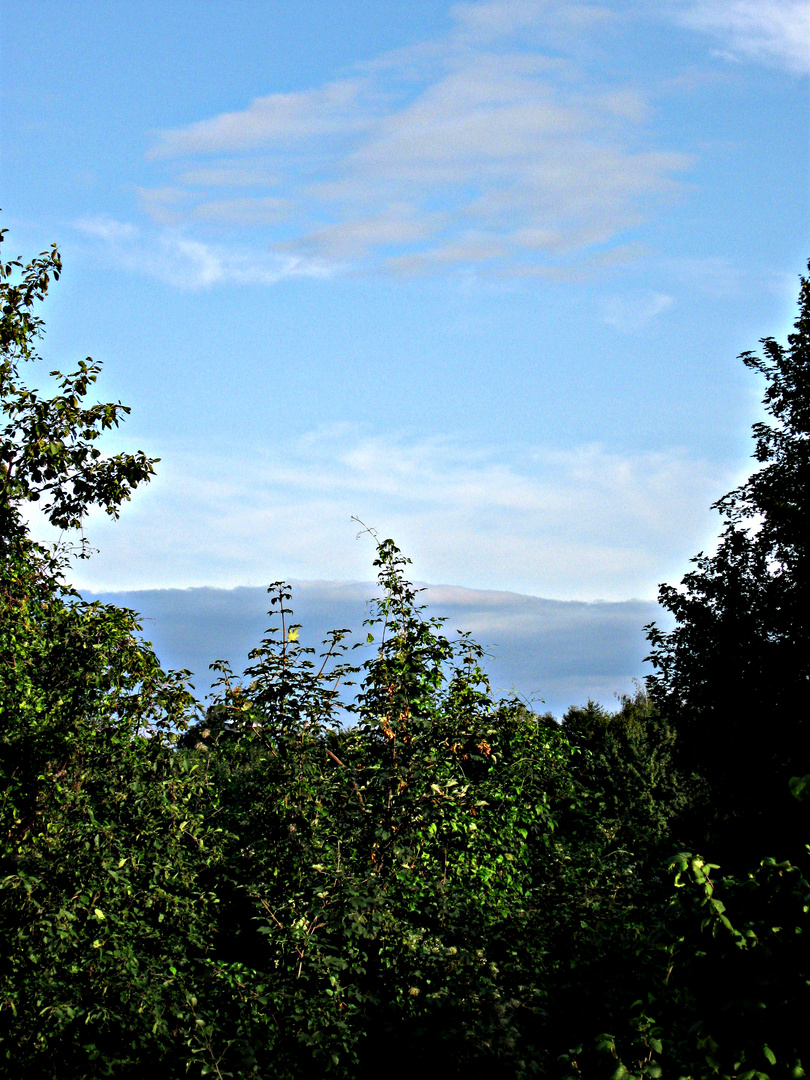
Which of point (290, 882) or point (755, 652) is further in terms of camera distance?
point (755, 652)

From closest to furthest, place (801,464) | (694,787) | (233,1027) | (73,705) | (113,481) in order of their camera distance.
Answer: (233,1027) < (73,705) < (113,481) < (801,464) < (694,787)

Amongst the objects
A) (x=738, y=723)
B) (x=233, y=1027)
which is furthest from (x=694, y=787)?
(x=233, y=1027)

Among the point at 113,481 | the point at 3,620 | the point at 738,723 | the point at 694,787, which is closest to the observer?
the point at 3,620

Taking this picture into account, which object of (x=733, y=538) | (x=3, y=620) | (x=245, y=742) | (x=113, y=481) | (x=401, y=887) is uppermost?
(x=733, y=538)

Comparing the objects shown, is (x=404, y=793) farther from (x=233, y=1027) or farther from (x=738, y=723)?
(x=738, y=723)

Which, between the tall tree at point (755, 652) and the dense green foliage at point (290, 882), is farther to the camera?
the tall tree at point (755, 652)

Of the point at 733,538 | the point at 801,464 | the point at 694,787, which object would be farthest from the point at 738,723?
the point at 694,787

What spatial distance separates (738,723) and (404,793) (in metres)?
12.4

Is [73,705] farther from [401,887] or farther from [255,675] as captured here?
[401,887]

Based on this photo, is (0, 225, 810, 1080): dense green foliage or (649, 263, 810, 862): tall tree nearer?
(0, 225, 810, 1080): dense green foliage

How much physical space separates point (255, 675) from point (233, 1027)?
2.73 m

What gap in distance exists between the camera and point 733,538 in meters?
20.8

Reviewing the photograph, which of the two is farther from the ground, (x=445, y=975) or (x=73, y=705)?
(x=73, y=705)

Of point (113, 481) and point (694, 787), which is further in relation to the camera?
point (694, 787)
